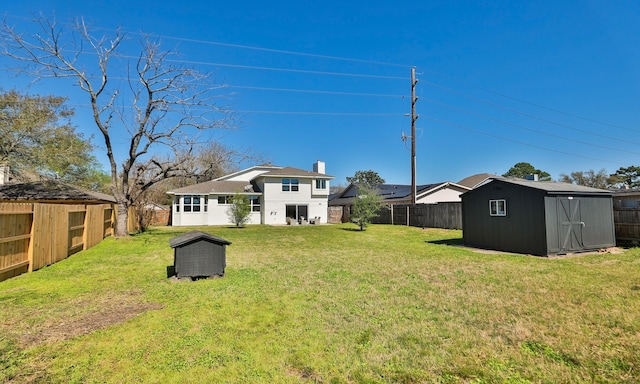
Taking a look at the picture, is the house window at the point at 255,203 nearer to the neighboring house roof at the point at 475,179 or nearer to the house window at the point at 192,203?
the house window at the point at 192,203

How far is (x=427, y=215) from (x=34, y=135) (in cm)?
2408

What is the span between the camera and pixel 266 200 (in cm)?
2662

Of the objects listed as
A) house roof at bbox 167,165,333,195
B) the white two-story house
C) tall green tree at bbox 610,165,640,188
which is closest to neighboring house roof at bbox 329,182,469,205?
the white two-story house

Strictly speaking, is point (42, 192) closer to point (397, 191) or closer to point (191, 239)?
point (191, 239)

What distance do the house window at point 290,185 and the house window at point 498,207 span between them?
57.9ft

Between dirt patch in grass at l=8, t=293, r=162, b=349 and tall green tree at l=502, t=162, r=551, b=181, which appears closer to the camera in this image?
dirt patch in grass at l=8, t=293, r=162, b=349

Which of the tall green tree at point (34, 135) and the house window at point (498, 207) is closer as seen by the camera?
the house window at point (498, 207)

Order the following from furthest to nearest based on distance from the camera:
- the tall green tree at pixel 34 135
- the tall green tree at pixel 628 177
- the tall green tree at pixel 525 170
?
the tall green tree at pixel 525 170, the tall green tree at pixel 628 177, the tall green tree at pixel 34 135

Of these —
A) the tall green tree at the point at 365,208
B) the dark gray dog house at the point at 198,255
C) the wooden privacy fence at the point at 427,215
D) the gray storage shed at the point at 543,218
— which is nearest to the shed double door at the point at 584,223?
the gray storage shed at the point at 543,218

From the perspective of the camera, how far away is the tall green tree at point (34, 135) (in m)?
16.7

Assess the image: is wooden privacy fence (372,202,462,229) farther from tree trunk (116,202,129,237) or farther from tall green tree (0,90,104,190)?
tall green tree (0,90,104,190)

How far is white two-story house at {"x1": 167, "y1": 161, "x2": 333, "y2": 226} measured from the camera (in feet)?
85.9

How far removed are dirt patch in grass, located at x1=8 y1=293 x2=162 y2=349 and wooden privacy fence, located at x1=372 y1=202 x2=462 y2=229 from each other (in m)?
17.9

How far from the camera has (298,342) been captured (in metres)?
3.56
